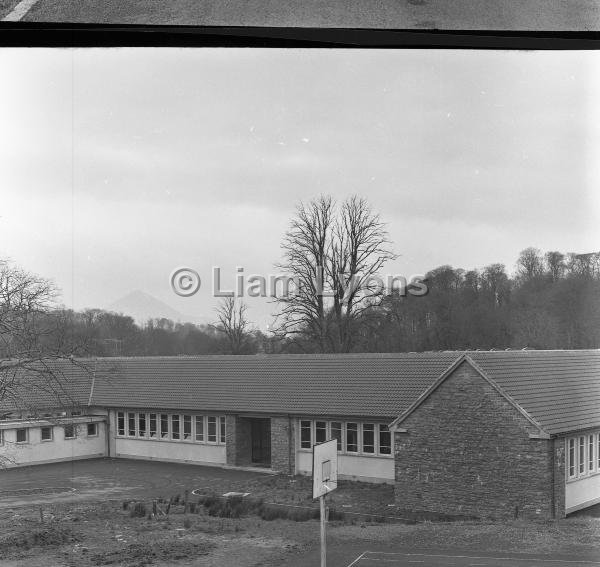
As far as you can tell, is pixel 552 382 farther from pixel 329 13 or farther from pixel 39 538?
pixel 39 538

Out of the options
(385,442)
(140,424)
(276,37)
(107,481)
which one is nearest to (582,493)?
(385,442)

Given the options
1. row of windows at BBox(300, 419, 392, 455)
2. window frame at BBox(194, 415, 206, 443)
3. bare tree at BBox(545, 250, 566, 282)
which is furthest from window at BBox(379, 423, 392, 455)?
bare tree at BBox(545, 250, 566, 282)

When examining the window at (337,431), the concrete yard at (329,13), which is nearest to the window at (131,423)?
the window at (337,431)

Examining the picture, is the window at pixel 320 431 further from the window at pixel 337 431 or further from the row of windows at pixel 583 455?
the row of windows at pixel 583 455

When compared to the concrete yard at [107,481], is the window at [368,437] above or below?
above

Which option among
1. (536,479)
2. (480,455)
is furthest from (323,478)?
(536,479)

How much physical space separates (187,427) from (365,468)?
2.19 feet

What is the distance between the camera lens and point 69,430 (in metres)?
2.11

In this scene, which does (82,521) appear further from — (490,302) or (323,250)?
(490,302)

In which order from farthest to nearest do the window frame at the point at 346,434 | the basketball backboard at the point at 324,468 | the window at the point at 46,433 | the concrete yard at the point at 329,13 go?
the window at the point at 46,433
the window frame at the point at 346,434
the basketball backboard at the point at 324,468
the concrete yard at the point at 329,13

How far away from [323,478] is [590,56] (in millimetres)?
1623

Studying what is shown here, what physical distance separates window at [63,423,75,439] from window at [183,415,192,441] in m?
0.39

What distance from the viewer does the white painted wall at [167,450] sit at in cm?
208

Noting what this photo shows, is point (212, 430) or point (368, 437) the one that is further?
point (212, 430)
